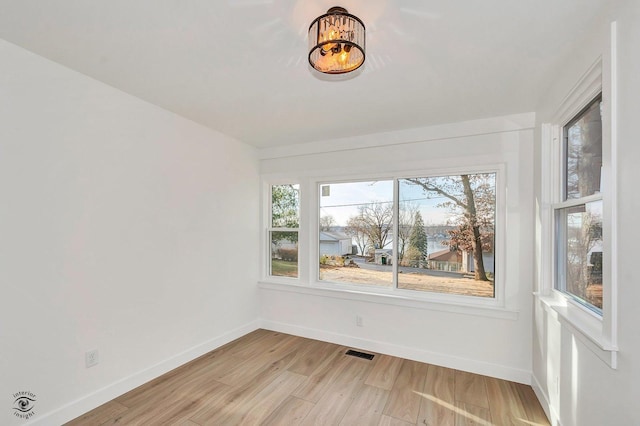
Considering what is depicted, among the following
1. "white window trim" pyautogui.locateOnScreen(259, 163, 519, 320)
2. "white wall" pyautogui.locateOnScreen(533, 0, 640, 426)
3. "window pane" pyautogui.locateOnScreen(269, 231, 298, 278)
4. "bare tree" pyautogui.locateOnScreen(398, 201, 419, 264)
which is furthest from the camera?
"window pane" pyautogui.locateOnScreen(269, 231, 298, 278)

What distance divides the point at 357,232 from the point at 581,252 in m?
2.19

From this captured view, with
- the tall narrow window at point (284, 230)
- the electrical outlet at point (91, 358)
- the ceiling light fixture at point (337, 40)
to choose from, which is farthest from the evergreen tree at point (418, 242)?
the electrical outlet at point (91, 358)

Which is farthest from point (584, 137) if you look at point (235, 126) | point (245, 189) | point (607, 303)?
point (245, 189)

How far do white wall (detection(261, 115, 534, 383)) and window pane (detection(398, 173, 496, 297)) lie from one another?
19 cm

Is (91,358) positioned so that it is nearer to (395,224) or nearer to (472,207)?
(395,224)

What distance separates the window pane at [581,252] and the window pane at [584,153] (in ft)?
0.45

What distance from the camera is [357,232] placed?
12.4ft

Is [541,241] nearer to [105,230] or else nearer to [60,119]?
[105,230]

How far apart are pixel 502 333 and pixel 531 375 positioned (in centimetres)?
40

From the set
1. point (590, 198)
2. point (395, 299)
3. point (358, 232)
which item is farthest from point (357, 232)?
point (590, 198)

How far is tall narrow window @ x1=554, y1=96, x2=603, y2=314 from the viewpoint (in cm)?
177

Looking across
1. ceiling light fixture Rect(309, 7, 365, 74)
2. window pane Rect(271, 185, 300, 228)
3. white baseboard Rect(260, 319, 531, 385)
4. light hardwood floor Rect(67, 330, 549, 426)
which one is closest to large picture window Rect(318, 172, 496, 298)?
window pane Rect(271, 185, 300, 228)

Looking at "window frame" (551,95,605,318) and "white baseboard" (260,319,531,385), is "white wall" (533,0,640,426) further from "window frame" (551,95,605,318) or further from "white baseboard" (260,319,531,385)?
"white baseboard" (260,319,531,385)

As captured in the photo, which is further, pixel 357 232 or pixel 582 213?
pixel 357 232
